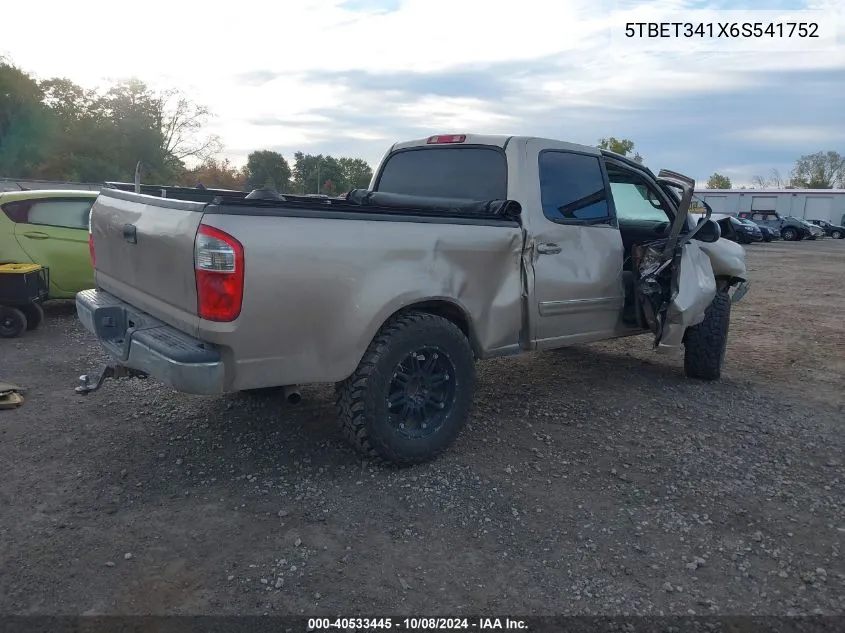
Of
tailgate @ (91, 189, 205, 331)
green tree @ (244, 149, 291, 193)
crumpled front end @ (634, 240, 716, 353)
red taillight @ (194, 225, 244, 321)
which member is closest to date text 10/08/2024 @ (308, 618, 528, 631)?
red taillight @ (194, 225, 244, 321)

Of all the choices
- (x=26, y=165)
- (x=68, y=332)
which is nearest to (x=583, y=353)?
(x=68, y=332)

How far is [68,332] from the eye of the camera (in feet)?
22.9

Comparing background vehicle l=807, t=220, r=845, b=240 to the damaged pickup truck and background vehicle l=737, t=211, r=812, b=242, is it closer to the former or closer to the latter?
background vehicle l=737, t=211, r=812, b=242

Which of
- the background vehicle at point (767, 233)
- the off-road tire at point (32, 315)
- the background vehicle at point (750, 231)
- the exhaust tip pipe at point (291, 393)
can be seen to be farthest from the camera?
the background vehicle at point (767, 233)

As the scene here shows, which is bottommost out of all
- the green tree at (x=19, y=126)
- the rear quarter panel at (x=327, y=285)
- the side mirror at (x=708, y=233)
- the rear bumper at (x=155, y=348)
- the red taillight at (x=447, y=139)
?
the rear bumper at (x=155, y=348)

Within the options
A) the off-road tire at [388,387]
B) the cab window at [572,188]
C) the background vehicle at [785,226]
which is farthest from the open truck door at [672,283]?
the background vehicle at [785,226]

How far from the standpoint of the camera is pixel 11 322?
6.68m

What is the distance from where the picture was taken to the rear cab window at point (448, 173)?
454cm

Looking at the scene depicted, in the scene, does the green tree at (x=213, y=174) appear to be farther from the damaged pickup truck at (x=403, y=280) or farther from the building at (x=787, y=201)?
the damaged pickup truck at (x=403, y=280)

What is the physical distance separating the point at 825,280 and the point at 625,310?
12.3 m

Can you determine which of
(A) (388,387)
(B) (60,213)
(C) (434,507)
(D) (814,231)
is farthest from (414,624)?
(D) (814,231)

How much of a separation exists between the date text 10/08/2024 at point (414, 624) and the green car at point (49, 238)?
6.01 m

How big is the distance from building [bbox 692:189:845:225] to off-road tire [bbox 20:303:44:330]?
4497 centimetres

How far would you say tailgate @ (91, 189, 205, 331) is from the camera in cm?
316
